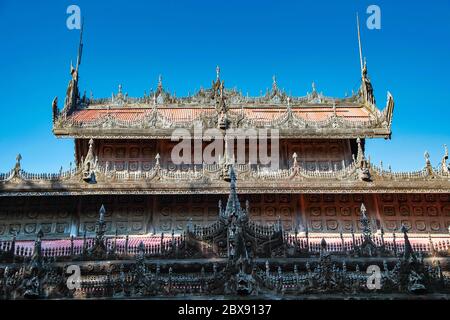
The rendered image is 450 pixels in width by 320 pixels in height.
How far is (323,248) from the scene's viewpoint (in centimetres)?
1658

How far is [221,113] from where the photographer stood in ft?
88.0

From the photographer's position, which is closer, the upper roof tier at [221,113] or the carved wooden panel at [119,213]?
the carved wooden panel at [119,213]

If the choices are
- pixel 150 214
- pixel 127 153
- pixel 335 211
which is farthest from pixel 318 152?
pixel 127 153

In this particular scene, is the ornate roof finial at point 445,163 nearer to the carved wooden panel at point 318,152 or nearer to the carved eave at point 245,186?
the carved eave at point 245,186

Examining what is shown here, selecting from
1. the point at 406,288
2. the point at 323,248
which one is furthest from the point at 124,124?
the point at 406,288

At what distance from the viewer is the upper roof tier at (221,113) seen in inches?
1032

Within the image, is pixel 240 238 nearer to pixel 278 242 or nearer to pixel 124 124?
pixel 278 242

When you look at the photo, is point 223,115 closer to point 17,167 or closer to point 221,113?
point 221,113

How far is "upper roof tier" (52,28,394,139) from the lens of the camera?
1032 inches

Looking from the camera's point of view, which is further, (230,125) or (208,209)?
(230,125)

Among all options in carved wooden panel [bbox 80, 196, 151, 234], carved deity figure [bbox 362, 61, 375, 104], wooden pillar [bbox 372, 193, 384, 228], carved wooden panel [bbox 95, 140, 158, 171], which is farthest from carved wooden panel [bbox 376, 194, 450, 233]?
carved wooden panel [bbox 95, 140, 158, 171]

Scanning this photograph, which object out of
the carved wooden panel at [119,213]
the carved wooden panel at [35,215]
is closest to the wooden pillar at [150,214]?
the carved wooden panel at [119,213]

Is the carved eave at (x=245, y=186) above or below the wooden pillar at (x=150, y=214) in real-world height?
above

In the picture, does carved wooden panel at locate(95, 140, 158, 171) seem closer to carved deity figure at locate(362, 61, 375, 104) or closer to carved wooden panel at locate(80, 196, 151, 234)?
carved wooden panel at locate(80, 196, 151, 234)
